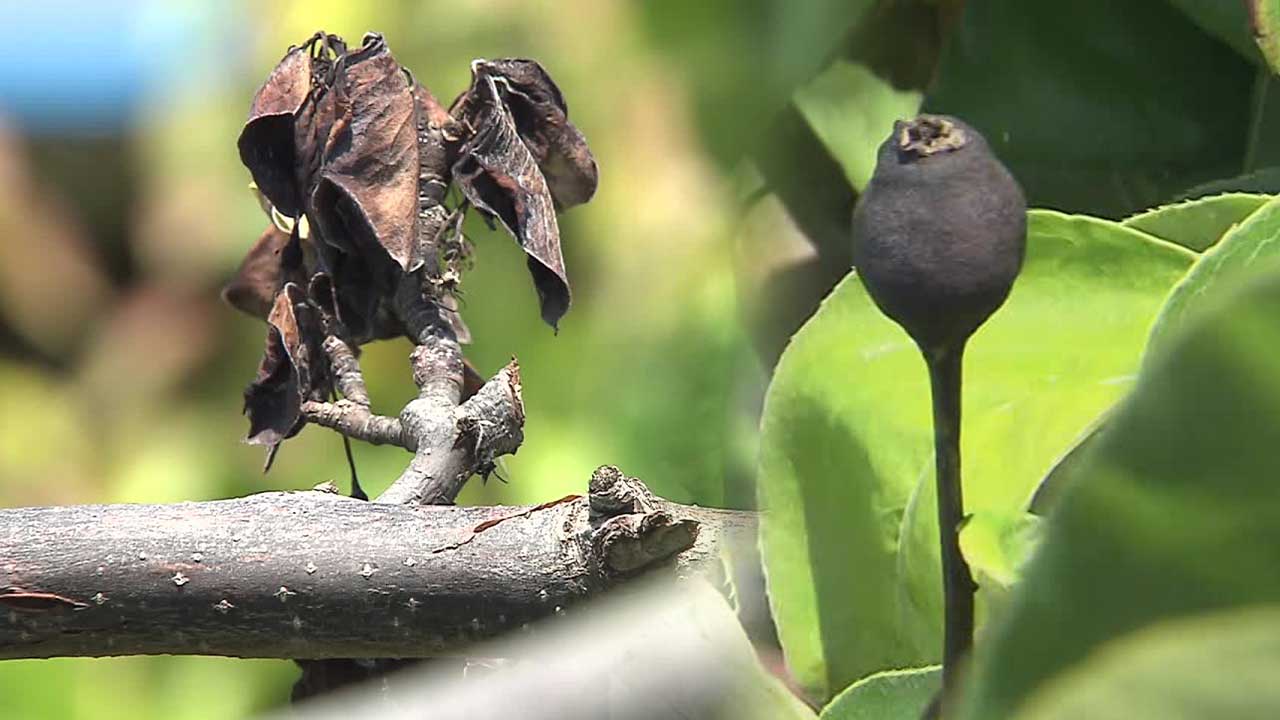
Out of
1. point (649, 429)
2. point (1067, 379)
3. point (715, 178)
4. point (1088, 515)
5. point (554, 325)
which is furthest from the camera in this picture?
point (715, 178)

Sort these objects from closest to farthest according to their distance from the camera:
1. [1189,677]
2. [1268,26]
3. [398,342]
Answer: [1189,677] < [1268,26] < [398,342]

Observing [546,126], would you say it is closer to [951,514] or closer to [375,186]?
[375,186]

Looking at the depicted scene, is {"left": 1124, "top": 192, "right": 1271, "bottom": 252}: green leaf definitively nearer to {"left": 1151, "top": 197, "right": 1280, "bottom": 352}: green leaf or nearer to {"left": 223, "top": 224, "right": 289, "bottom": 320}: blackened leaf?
{"left": 1151, "top": 197, "right": 1280, "bottom": 352}: green leaf

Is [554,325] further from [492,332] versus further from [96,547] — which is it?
[492,332]

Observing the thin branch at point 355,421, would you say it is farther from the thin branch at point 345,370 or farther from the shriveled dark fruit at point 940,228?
the shriveled dark fruit at point 940,228

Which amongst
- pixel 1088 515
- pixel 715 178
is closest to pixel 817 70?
pixel 1088 515

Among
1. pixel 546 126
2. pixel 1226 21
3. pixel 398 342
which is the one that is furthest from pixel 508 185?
pixel 398 342

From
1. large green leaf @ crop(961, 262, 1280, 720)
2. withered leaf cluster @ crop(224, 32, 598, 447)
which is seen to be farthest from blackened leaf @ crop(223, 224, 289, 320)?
large green leaf @ crop(961, 262, 1280, 720)

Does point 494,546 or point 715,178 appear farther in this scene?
point 715,178
